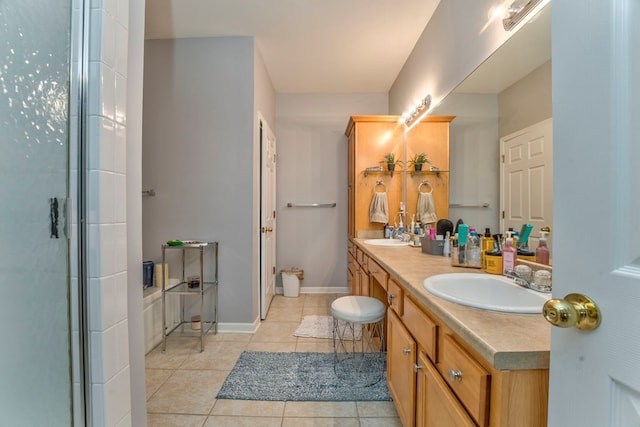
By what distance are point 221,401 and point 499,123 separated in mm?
2089

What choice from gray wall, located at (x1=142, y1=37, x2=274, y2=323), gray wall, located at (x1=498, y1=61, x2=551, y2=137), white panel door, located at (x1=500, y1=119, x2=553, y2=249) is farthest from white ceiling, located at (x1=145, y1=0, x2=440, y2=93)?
white panel door, located at (x1=500, y1=119, x2=553, y2=249)

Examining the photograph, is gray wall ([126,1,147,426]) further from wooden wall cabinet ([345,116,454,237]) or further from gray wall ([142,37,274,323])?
wooden wall cabinet ([345,116,454,237])

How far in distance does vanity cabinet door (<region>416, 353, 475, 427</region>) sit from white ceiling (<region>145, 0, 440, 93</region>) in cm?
236

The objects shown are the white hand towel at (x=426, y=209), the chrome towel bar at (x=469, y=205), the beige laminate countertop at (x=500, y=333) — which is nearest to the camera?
the beige laminate countertop at (x=500, y=333)

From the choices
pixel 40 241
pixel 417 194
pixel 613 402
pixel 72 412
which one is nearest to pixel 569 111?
pixel 613 402

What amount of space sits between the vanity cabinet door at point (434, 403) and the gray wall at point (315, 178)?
2.56 meters

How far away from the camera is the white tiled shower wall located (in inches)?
31.2

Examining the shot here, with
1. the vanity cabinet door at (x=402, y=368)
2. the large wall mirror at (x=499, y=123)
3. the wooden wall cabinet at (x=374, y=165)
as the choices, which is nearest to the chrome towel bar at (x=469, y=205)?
the large wall mirror at (x=499, y=123)

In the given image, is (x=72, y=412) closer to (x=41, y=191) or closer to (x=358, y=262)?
(x=41, y=191)

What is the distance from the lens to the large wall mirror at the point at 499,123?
108cm

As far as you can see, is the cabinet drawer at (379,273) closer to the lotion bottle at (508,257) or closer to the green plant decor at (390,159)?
the lotion bottle at (508,257)

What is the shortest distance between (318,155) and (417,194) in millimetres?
1517

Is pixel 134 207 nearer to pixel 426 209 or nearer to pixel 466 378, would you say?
pixel 466 378

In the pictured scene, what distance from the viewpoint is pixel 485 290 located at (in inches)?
43.8
